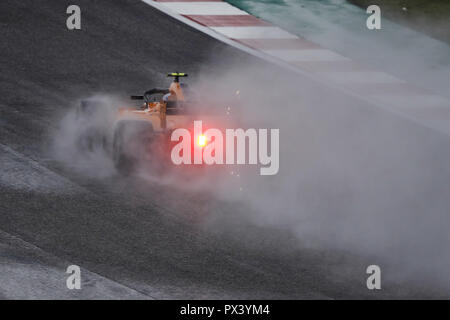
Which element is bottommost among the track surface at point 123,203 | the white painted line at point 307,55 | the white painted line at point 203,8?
the track surface at point 123,203

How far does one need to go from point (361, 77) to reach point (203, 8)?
3.51m

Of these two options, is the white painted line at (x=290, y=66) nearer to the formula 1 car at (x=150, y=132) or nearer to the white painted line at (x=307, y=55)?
the white painted line at (x=307, y=55)

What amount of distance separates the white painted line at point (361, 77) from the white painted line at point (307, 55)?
0.58 meters

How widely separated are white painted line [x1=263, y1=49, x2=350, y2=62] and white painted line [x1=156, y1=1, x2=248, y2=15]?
171cm

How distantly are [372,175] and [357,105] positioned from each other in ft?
9.11

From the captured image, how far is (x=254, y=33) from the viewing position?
56.6ft

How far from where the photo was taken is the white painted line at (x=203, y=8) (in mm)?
18000

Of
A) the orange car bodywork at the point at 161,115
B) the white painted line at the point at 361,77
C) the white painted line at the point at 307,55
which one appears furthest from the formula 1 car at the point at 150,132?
the white painted line at the point at 307,55

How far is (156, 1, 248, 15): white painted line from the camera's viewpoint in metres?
18.0

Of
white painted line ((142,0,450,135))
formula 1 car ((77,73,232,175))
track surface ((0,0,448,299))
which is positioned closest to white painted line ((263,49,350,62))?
white painted line ((142,0,450,135))

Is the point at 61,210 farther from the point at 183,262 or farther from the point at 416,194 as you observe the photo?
the point at 416,194

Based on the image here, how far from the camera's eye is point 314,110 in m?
14.5
